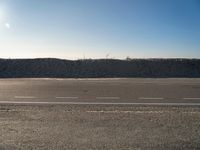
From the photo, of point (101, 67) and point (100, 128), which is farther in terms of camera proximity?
point (101, 67)

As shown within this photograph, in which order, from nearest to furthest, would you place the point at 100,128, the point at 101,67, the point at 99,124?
the point at 100,128
the point at 99,124
the point at 101,67

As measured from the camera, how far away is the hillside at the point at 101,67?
136ft

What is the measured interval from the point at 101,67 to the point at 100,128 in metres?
33.6

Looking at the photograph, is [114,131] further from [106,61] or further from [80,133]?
[106,61]

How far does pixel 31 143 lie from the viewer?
27.8 ft

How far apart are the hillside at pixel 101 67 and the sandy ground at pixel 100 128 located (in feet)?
91.9

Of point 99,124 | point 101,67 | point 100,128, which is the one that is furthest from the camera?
point 101,67

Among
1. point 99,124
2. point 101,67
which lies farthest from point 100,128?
point 101,67

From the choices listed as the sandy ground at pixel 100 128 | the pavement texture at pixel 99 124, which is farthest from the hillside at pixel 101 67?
the sandy ground at pixel 100 128

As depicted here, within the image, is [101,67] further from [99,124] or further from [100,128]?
[100,128]

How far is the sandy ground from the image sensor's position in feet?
27.5

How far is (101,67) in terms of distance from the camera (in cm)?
4347

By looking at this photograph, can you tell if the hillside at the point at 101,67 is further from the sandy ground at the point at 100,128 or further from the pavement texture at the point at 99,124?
the sandy ground at the point at 100,128

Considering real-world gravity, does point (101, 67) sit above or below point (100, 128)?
above
